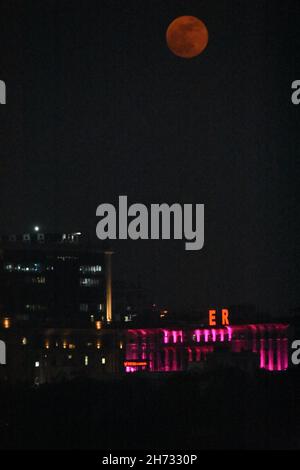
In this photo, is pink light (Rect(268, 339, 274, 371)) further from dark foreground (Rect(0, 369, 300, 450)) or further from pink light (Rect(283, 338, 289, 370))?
dark foreground (Rect(0, 369, 300, 450))

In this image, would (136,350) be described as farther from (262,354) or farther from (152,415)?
(152,415)

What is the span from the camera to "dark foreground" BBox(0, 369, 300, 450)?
2894cm

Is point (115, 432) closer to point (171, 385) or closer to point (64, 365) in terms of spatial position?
point (171, 385)

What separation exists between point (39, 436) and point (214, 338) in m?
23.7

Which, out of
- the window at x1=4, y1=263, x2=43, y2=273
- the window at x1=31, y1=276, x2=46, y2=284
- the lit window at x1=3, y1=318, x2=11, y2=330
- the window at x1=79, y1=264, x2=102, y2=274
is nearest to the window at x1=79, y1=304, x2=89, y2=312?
the window at x1=79, y1=264, x2=102, y2=274

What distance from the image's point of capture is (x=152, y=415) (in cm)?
3178

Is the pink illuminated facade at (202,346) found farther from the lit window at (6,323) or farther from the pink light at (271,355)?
the lit window at (6,323)

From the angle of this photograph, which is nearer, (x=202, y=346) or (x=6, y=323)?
(x=6, y=323)

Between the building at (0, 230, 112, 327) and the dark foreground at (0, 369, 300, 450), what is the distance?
17.7 m

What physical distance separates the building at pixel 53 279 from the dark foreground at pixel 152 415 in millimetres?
17701

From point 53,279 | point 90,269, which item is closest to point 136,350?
point 53,279

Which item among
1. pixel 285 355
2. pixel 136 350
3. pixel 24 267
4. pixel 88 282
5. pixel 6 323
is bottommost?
pixel 285 355

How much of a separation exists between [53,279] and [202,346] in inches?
284

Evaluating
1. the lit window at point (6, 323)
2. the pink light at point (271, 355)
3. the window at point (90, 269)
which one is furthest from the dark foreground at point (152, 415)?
the window at point (90, 269)
